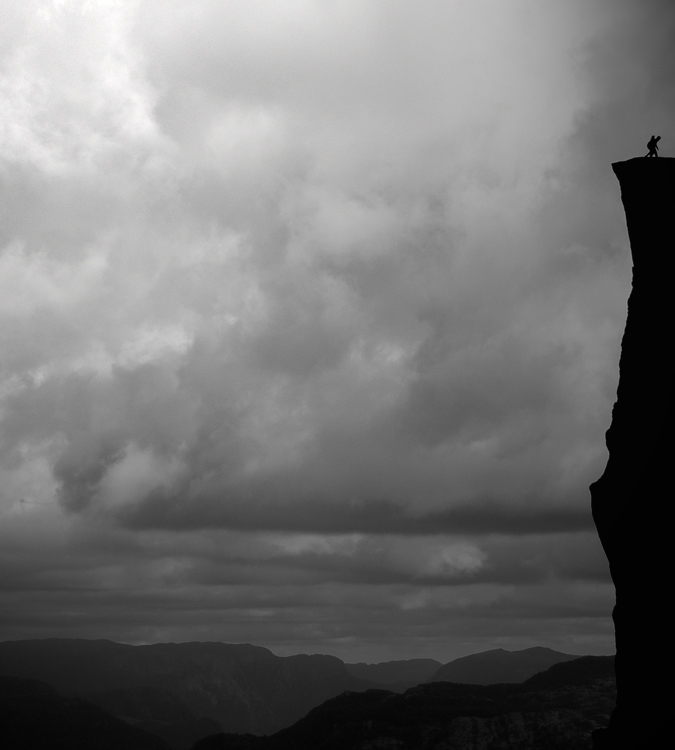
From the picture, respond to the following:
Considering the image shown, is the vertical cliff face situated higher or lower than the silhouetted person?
lower

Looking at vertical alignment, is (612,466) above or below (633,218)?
below

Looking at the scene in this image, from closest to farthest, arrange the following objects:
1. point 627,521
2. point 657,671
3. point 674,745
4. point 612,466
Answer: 1. point 674,745
2. point 657,671
3. point 627,521
4. point 612,466

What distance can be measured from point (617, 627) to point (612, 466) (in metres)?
10.5

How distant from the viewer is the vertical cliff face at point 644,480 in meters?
50.2

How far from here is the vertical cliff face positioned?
165 feet

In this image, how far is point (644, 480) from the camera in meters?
53.3

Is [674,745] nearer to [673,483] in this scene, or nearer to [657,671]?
[657,671]

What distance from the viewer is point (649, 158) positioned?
5638 cm

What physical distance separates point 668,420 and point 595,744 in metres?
22.2

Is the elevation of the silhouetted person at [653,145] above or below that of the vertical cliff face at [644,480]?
above

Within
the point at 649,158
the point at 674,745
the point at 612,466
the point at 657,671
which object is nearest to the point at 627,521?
the point at 612,466

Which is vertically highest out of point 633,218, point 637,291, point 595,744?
point 633,218

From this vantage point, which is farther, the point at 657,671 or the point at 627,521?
the point at 627,521

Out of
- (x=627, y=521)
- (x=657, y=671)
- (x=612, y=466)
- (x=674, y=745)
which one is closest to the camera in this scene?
(x=674, y=745)
